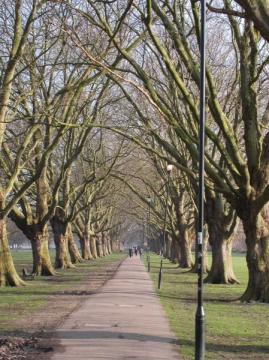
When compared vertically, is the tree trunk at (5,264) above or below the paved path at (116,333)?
above

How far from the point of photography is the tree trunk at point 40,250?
114ft

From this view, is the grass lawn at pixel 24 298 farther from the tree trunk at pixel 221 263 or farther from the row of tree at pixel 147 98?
the tree trunk at pixel 221 263

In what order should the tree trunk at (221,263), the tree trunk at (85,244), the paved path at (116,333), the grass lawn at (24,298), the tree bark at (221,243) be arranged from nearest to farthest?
1. the paved path at (116,333)
2. the grass lawn at (24,298)
3. the tree bark at (221,243)
4. the tree trunk at (221,263)
5. the tree trunk at (85,244)

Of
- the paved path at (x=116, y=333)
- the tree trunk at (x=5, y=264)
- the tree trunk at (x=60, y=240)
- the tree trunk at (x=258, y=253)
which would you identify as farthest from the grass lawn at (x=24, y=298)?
the tree trunk at (x=60, y=240)

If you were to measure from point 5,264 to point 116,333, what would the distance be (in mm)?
14999

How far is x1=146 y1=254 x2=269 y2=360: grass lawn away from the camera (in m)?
11.6

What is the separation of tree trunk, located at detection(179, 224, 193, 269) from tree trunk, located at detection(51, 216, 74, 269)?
29.3 ft

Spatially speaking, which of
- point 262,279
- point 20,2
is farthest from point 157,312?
point 20,2

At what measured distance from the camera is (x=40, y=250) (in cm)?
3562

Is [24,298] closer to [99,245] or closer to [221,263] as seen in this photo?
[221,263]

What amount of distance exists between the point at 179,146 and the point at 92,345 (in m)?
24.0

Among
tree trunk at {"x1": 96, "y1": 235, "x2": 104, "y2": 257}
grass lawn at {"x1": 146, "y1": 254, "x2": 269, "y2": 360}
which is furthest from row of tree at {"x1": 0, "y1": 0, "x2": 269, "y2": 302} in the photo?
tree trunk at {"x1": 96, "y1": 235, "x2": 104, "y2": 257}

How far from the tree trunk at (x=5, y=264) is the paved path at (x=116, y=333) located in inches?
291

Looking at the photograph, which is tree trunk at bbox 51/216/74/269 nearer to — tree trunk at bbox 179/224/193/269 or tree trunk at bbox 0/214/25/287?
tree trunk at bbox 179/224/193/269
